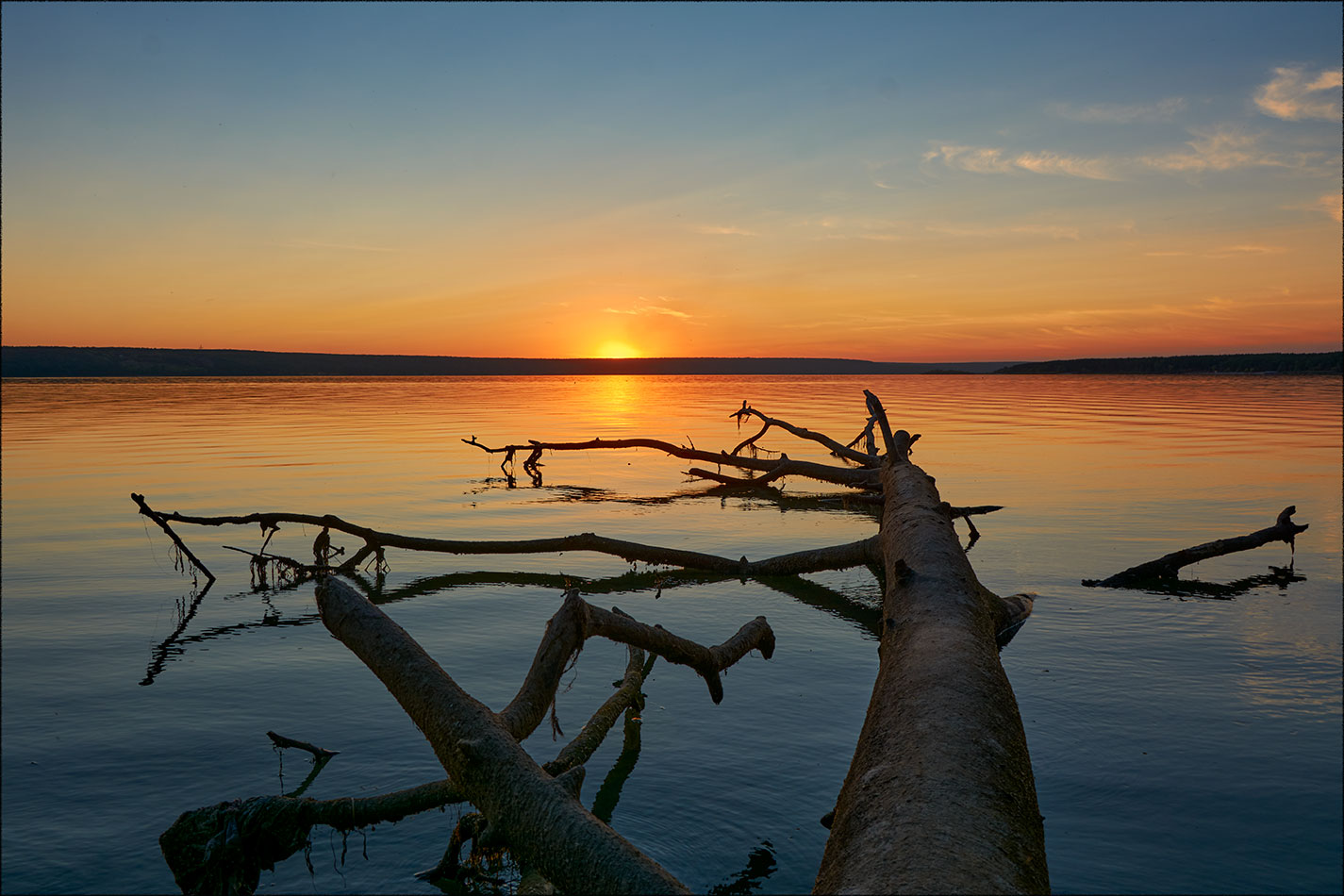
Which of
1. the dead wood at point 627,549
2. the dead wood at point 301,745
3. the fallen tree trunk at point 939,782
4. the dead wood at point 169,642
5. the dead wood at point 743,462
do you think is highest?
the dead wood at point 743,462

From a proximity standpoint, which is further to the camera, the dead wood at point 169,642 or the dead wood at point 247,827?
the dead wood at point 169,642

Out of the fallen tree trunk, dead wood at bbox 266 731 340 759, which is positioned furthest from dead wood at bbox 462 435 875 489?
dead wood at bbox 266 731 340 759

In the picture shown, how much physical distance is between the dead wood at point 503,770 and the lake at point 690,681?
149 centimetres

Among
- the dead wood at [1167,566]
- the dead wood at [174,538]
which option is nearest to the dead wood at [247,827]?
the dead wood at [174,538]

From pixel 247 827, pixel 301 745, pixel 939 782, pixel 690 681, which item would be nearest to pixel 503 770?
pixel 939 782

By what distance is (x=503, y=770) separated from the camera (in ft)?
9.52

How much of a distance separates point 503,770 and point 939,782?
149 cm

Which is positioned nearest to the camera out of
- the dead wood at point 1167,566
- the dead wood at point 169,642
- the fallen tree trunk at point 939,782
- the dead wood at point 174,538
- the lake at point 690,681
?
the fallen tree trunk at point 939,782

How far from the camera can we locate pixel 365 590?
1021cm

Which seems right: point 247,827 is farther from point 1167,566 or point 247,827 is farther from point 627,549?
point 1167,566

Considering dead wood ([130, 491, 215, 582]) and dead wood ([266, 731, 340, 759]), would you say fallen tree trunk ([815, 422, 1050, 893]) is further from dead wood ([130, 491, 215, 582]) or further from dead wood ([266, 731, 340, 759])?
dead wood ([130, 491, 215, 582])

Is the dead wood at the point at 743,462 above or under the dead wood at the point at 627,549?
above

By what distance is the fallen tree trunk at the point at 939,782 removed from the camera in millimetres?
2471

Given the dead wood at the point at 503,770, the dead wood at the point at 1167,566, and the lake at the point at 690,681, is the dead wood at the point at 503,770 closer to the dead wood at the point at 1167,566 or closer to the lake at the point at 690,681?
the lake at the point at 690,681
